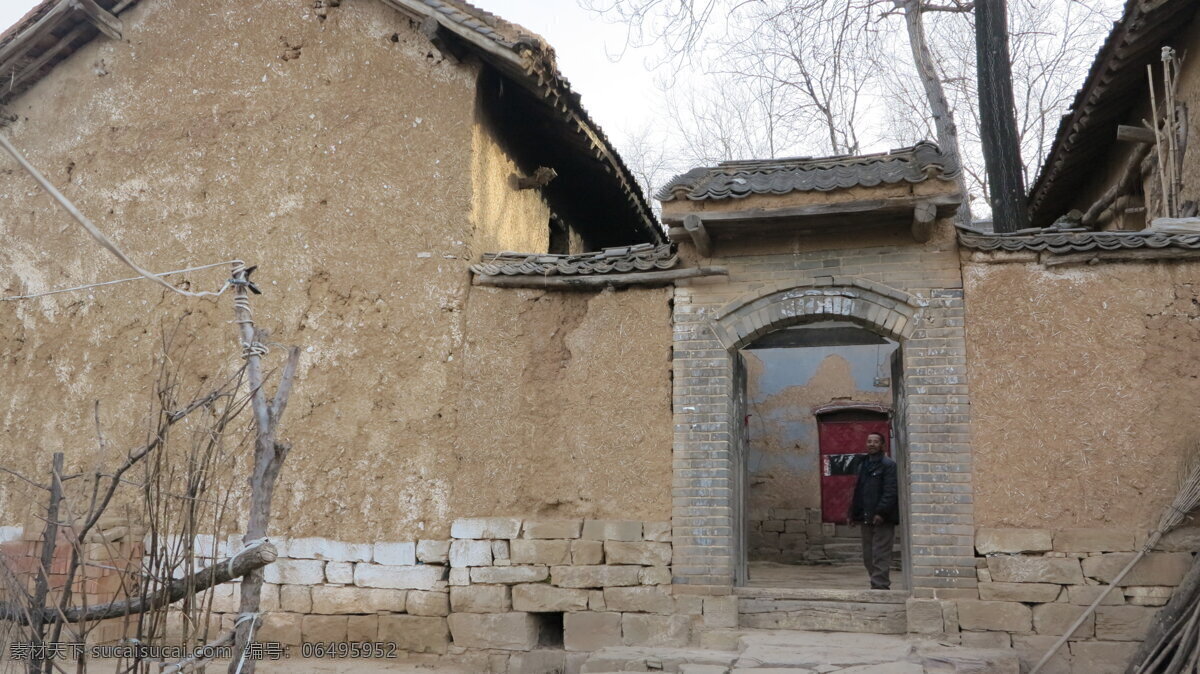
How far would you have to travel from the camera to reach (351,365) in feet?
26.1

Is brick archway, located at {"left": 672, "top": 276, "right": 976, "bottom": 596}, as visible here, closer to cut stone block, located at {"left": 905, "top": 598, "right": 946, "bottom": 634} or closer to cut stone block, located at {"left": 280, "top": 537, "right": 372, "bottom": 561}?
cut stone block, located at {"left": 905, "top": 598, "right": 946, "bottom": 634}

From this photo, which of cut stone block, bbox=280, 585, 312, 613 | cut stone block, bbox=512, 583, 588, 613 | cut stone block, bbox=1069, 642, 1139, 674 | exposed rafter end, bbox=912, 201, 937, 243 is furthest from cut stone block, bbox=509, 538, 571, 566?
cut stone block, bbox=1069, 642, 1139, 674

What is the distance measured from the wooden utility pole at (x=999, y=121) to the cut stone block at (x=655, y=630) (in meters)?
5.71

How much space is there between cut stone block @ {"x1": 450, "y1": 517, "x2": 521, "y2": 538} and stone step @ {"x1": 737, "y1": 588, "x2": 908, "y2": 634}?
1.76 meters

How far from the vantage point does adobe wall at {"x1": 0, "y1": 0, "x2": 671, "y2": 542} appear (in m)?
7.66

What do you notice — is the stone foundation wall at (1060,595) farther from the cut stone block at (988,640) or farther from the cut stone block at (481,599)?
the cut stone block at (481,599)

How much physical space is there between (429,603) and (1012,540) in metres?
4.22

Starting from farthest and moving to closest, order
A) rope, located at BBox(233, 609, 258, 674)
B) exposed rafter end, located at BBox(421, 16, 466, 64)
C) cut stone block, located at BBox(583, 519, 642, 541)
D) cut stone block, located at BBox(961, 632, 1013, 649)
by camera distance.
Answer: exposed rafter end, located at BBox(421, 16, 466, 64) < cut stone block, located at BBox(583, 519, 642, 541) < cut stone block, located at BBox(961, 632, 1013, 649) < rope, located at BBox(233, 609, 258, 674)

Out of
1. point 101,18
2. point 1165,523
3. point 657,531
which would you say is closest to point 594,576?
point 657,531

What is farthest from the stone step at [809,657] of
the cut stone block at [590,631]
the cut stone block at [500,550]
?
the cut stone block at [500,550]

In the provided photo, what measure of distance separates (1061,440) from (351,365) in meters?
5.31

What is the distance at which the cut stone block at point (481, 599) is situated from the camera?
7.46 m

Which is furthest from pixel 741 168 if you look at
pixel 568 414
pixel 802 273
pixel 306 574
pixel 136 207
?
pixel 136 207

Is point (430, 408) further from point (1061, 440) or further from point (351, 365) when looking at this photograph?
point (1061, 440)
